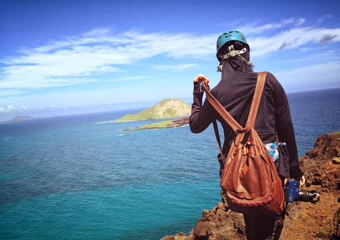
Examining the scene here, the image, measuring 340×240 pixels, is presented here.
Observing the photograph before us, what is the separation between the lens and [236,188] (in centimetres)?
207

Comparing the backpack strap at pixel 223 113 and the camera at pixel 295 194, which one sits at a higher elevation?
the backpack strap at pixel 223 113

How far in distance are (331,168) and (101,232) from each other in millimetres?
19839

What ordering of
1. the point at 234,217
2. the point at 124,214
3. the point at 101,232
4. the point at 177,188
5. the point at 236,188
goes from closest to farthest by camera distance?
the point at 236,188, the point at 234,217, the point at 101,232, the point at 124,214, the point at 177,188

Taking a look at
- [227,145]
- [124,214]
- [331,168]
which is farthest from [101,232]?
[227,145]

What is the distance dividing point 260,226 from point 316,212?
635 cm

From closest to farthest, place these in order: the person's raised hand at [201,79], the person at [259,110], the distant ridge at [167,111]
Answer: the person at [259,110], the person's raised hand at [201,79], the distant ridge at [167,111]

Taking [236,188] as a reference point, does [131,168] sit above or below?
below

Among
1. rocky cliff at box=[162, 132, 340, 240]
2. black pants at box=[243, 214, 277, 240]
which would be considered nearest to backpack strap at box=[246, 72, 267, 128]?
black pants at box=[243, 214, 277, 240]

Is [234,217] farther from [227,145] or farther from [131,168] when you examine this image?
[131,168]

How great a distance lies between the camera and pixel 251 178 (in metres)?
2.03

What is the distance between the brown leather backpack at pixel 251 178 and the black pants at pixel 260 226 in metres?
0.37

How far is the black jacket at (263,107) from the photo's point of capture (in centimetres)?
240

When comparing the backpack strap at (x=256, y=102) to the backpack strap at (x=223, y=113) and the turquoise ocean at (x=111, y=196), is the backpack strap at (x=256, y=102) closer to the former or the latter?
the backpack strap at (x=223, y=113)

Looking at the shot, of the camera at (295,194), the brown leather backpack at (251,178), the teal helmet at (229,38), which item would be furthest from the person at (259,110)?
the brown leather backpack at (251,178)
